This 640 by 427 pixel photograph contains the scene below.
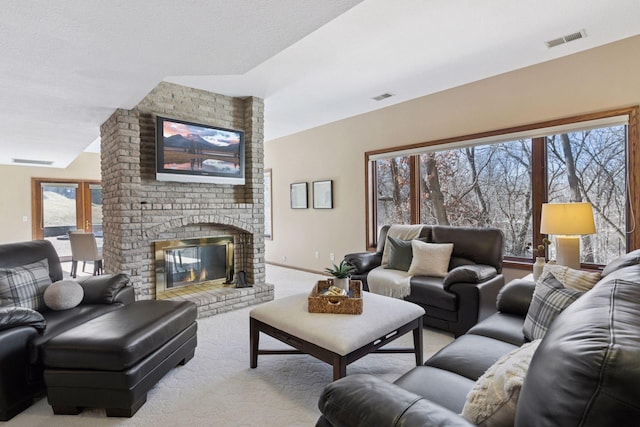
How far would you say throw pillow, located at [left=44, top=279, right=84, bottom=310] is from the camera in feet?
8.01

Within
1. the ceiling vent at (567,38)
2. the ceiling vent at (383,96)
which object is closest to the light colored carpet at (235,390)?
the ceiling vent at (567,38)

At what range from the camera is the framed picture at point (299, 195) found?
6072 mm

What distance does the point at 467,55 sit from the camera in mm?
3170

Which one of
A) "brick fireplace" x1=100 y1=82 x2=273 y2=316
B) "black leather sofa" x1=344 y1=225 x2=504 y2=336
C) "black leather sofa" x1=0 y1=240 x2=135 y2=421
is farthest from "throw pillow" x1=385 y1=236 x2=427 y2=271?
"black leather sofa" x1=0 y1=240 x2=135 y2=421

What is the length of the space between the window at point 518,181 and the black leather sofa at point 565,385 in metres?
2.48

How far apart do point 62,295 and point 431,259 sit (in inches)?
129

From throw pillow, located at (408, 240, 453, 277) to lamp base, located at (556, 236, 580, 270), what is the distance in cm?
98

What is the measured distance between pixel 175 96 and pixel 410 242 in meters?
3.23

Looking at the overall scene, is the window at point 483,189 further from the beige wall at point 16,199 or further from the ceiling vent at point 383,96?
the beige wall at point 16,199

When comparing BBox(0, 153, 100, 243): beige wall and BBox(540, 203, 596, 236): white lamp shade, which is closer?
BBox(540, 203, 596, 236): white lamp shade

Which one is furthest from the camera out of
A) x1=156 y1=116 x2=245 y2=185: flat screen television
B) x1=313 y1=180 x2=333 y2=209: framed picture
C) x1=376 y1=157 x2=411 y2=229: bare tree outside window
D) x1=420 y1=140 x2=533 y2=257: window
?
x1=313 y1=180 x2=333 y2=209: framed picture

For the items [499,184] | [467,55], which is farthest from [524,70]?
[499,184]

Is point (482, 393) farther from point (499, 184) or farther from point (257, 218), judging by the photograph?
point (257, 218)

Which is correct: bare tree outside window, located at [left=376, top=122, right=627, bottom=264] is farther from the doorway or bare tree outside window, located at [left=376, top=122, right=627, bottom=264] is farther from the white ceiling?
the doorway
